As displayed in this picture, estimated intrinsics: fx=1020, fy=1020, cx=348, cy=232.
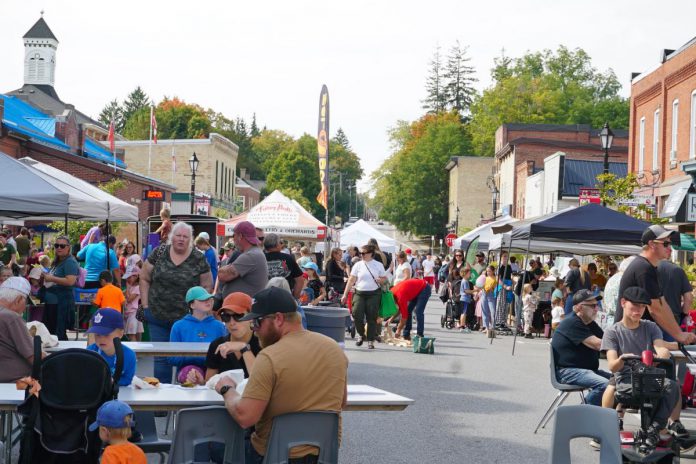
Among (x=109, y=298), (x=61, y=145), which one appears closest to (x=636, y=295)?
A: (x=109, y=298)

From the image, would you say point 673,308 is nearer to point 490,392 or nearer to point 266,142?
point 490,392

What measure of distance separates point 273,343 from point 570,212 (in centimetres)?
1357

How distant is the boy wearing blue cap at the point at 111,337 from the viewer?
7254 millimetres

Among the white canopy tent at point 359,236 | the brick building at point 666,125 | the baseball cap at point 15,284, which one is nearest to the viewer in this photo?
the baseball cap at point 15,284

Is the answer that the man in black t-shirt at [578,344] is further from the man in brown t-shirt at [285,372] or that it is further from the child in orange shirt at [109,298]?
the child in orange shirt at [109,298]

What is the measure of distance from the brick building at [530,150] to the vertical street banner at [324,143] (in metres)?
37.4

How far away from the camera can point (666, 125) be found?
35156mm

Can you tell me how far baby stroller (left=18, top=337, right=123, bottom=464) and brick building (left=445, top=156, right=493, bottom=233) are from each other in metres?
87.2

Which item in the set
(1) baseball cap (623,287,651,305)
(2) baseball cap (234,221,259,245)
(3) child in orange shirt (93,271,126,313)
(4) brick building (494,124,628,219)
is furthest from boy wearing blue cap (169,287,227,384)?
(4) brick building (494,124,628,219)

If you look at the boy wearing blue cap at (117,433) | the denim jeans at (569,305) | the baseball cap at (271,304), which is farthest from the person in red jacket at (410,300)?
the baseball cap at (271,304)

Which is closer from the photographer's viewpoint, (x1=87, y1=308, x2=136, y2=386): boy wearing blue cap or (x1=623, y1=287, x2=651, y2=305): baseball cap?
(x1=87, y1=308, x2=136, y2=386): boy wearing blue cap

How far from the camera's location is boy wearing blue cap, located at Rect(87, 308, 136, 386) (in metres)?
7.25

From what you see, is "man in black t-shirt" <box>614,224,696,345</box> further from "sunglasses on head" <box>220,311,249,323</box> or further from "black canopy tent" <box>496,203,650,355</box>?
"black canopy tent" <box>496,203,650,355</box>

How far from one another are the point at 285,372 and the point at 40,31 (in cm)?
8765
